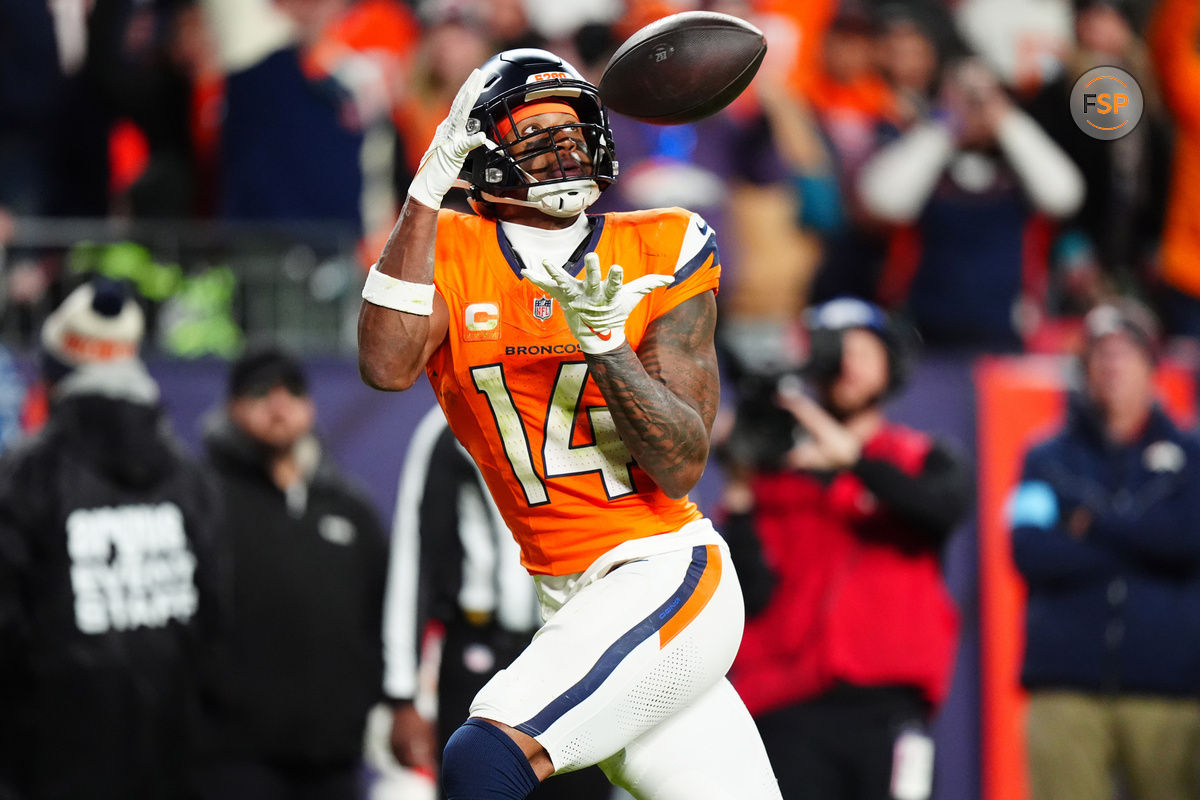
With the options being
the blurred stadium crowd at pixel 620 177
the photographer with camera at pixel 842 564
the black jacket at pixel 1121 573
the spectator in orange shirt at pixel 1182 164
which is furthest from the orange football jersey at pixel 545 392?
the spectator in orange shirt at pixel 1182 164

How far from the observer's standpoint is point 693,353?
3.68 meters

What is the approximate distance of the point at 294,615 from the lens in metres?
6.24

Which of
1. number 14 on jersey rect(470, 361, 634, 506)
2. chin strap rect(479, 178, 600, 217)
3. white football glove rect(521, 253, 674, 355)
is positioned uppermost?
chin strap rect(479, 178, 600, 217)

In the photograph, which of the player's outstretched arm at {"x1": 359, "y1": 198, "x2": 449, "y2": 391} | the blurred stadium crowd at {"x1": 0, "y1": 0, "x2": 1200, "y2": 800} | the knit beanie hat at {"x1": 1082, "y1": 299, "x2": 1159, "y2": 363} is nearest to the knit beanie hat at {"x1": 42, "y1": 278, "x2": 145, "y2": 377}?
the blurred stadium crowd at {"x1": 0, "y1": 0, "x2": 1200, "y2": 800}

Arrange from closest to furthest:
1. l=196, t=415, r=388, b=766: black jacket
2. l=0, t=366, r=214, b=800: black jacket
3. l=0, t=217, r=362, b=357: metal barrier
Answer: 1. l=0, t=366, r=214, b=800: black jacket
2. l=196, t=415, r=388, b=766: black jacket
3. l=0, t=217, r=362, b=357: metal barrier

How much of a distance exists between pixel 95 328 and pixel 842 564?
2615 mm

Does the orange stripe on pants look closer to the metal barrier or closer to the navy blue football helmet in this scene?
the navy blue football helmet

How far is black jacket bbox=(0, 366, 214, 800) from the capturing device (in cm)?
550

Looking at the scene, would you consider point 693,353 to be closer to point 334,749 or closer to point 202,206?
point 334,749

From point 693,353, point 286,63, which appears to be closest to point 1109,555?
point 693,353

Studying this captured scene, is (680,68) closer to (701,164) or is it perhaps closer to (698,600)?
(698,600)

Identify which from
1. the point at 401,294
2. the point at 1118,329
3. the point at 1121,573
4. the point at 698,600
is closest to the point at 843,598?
the point at 1121,573

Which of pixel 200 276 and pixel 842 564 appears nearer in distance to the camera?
pixel 842 564

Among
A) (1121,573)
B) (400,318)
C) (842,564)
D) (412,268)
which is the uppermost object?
(412,268)
